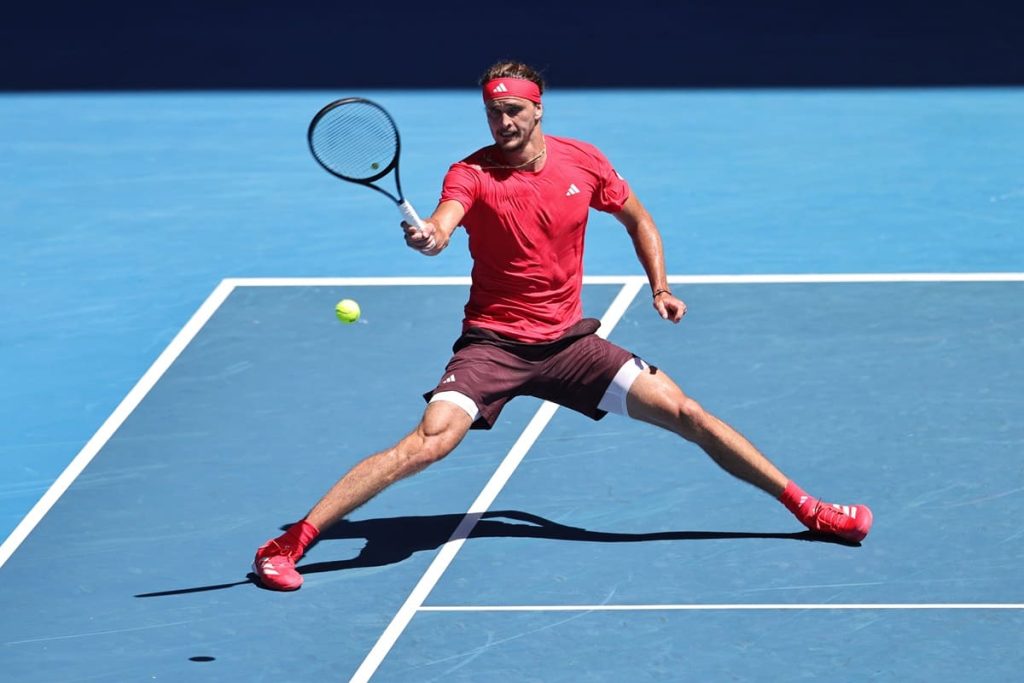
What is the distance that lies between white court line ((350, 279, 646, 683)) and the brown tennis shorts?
1.78ft

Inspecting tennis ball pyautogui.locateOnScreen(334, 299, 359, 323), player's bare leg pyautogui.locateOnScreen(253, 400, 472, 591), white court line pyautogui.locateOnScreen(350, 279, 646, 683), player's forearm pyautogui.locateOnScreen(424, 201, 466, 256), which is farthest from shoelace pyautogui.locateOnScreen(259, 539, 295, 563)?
tennis ball pyautogui.locateOnScreen(334, 299, 359, 323)

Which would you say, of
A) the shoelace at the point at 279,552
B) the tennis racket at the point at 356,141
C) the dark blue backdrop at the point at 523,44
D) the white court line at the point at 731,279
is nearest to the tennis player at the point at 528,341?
the shoelace at the point at 279,552

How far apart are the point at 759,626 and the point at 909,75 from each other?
8.24 meters

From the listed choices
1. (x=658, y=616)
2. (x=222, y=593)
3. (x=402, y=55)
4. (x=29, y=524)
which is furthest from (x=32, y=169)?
(x=658, y=616)

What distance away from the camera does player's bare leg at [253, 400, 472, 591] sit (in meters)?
7.59

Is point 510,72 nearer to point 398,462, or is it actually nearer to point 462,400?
point 462,400

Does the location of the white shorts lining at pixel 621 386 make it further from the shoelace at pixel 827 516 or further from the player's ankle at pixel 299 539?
the player's ankle at pixel 299 539

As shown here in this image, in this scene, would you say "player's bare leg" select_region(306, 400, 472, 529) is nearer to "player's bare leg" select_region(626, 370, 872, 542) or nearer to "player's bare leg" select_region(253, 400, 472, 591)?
"player's bare leg" select_region(253, 400, 472, 591)

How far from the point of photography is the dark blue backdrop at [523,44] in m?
14.9

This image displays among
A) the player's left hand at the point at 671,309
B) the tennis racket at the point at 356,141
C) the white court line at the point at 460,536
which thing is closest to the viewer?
the white court line at the point at 460,536

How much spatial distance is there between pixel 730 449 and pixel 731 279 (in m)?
3.29

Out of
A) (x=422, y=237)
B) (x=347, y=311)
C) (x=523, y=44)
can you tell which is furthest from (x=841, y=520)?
(x=523, y=44)

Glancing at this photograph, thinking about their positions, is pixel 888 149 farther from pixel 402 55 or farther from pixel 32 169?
pixel 32 169

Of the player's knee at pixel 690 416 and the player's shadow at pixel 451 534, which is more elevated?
the player's knee at pixel 690 416
